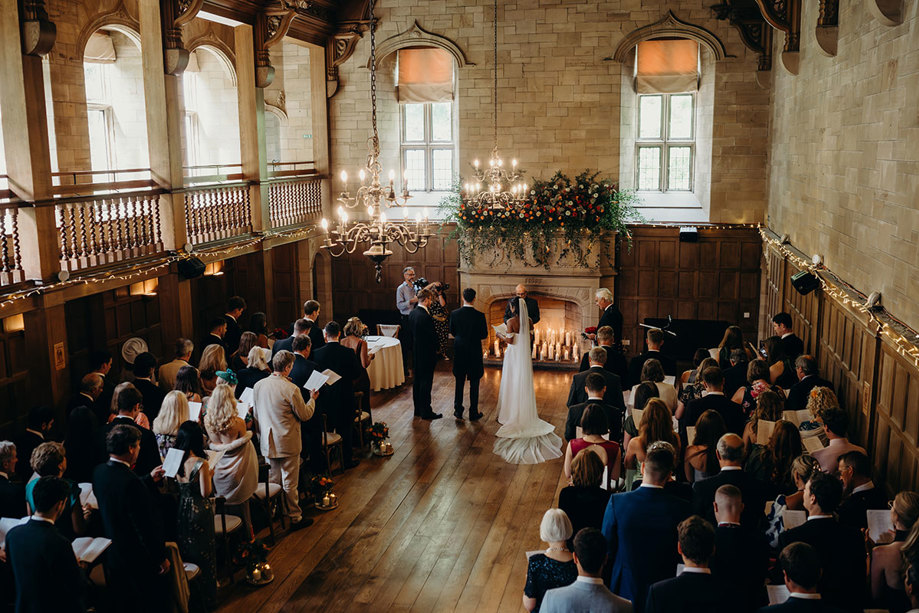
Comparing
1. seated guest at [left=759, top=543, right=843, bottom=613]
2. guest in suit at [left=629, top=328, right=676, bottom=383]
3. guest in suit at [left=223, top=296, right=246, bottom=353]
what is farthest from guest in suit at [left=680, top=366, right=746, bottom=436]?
guest in suit at [left=223, top=296, right=246, bottom=353]

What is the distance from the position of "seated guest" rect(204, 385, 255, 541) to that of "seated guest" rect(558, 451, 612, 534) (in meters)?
2.74

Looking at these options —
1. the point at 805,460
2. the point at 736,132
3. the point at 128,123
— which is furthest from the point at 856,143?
the point at 128,123

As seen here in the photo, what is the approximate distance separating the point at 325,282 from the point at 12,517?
9482 millimetres

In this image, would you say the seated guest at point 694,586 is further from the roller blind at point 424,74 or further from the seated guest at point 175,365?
the roller blind at point 424,74

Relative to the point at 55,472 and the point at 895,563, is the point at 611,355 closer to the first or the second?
the point at 895,563

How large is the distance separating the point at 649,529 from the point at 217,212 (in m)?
8.17

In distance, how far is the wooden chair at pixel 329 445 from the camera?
815 centimetres

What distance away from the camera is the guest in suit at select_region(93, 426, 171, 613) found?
5051mm

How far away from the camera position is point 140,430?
5.82 m

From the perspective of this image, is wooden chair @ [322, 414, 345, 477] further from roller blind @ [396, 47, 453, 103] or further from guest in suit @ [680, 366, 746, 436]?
roller blind @ [396, 47, 453, 103]

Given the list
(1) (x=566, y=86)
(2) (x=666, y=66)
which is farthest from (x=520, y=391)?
(2) (x=666, y=66)

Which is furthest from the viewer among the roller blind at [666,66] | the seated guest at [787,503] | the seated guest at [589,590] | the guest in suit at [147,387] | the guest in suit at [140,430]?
the roller blind at [666,66]

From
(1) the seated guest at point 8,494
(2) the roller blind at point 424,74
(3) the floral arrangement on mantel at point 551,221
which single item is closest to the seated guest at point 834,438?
(1) the seated guest at point 8,494

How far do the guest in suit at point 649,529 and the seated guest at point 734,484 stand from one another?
403 mm
